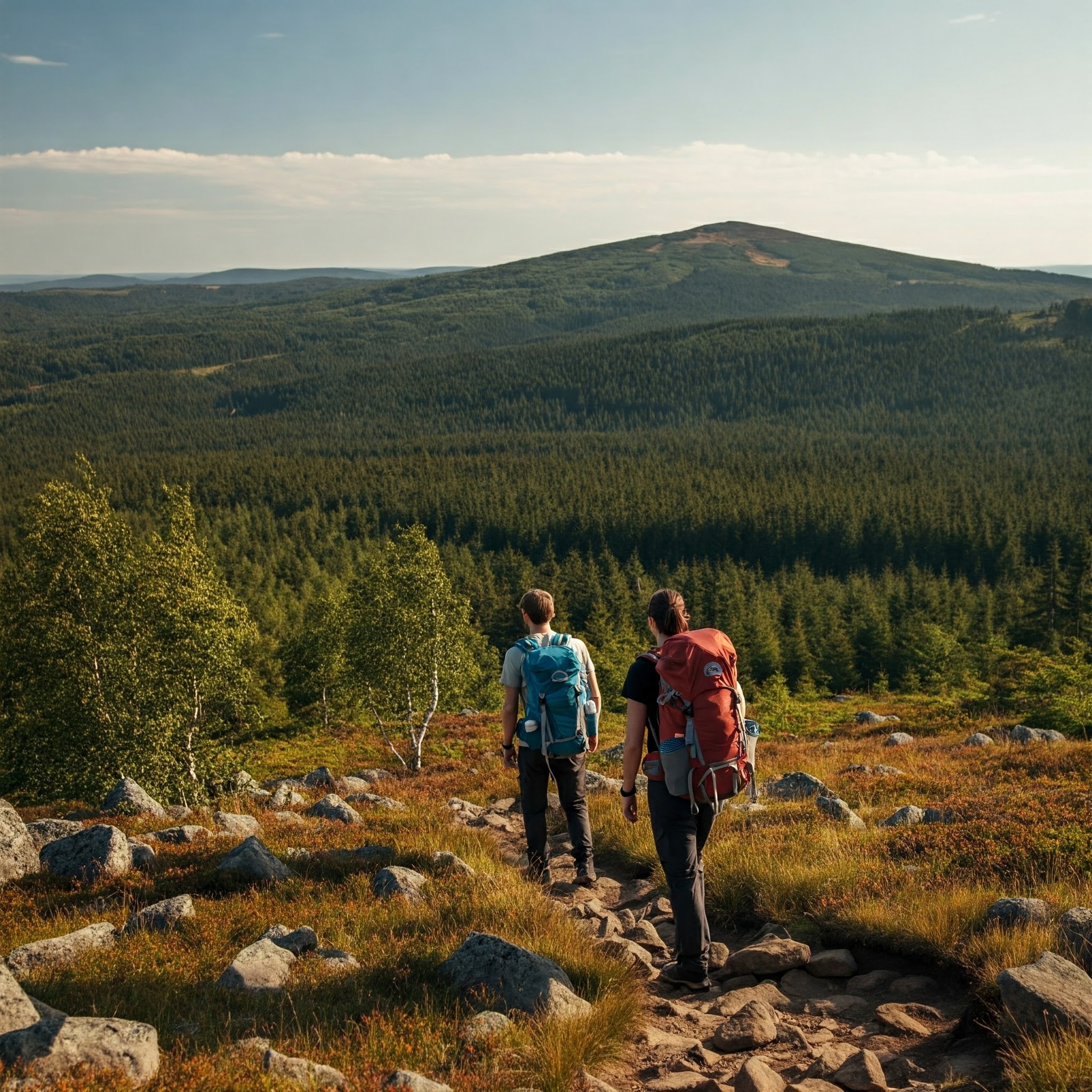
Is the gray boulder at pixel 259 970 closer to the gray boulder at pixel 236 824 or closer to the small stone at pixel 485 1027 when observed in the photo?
the small stone at pixel 485 1027

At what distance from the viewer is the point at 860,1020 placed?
6359 millimetres

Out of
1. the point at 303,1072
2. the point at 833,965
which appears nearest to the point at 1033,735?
the point at 833,965

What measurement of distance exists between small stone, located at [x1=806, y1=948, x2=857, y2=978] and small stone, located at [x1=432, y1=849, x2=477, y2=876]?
373 centimetres

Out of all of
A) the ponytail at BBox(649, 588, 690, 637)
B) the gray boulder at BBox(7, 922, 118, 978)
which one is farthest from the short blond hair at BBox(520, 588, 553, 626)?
the gray boulder at BBox(7, 922, 118, 978)

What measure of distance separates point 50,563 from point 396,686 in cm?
1137

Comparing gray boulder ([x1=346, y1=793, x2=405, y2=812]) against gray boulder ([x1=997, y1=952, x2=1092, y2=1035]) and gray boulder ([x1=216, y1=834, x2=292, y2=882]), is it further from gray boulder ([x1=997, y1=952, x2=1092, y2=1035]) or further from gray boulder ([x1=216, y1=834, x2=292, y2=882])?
gray boulder ([x1=997, y1=952, x2=1092, y2=1035])

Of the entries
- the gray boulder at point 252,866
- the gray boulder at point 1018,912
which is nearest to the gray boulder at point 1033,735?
the gray boulder at point 1018,912

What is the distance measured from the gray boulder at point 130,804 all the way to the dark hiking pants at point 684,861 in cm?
1025

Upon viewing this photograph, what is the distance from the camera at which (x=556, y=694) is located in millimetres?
8695

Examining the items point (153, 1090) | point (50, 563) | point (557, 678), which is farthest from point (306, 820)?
point (50, 563)

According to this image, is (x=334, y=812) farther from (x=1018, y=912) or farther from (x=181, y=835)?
(x=1018, y=912)

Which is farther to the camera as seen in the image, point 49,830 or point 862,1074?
point 49,830

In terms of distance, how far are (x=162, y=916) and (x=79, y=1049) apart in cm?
341

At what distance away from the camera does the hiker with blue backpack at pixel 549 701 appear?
8.70m
